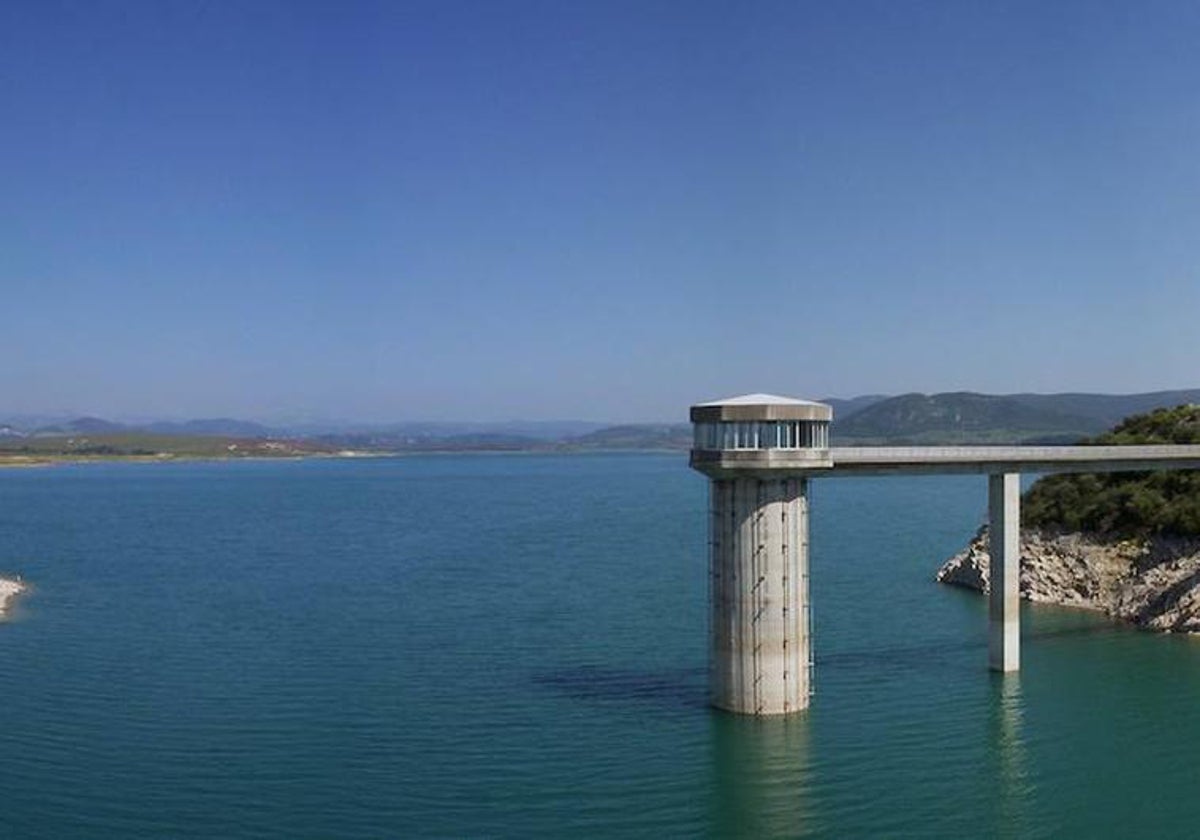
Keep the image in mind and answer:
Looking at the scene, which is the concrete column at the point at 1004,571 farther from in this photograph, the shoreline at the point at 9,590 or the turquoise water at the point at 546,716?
the shoreline at the point at 9,590

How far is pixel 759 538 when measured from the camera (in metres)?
38.2

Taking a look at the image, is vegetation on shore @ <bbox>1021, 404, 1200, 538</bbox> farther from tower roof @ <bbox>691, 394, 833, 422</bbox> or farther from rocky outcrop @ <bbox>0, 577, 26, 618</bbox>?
rocky outcrop @ <bbox>0, 577, 26, 618</bbox>

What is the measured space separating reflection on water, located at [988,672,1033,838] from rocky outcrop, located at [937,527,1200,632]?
13789 millimetres

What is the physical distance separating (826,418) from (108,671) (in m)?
31.3

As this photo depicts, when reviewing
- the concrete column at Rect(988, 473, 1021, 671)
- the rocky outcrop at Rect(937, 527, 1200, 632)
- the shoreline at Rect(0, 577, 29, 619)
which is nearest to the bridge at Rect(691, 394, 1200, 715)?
the concrete column at Rect(988, 473, 1021, 671)

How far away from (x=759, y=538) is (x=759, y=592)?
5.85 ft

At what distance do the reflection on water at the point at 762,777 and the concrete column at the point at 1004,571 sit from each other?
1118 cm

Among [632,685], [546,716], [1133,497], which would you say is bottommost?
[546,716]

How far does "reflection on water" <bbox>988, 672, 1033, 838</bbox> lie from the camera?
31.1 metres

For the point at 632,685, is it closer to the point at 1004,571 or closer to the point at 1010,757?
the point at 1010,757

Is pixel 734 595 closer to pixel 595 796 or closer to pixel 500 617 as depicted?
pixel 595 796

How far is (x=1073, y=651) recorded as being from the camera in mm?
50812

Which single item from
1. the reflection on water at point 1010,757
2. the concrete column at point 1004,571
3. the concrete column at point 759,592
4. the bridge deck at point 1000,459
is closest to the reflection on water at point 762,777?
the concrete column at point 759,592

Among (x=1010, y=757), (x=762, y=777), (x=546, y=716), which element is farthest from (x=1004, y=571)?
(x=546, y=716)
